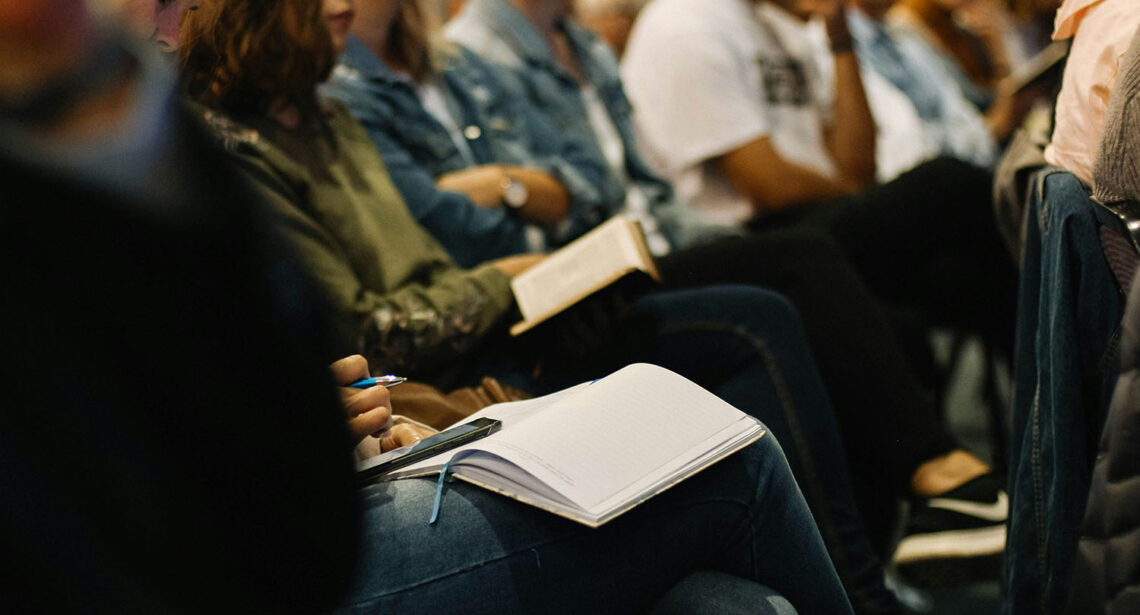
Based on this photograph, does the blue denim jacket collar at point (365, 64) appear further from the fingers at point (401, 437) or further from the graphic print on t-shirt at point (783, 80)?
the graphic print on t-shirt at point (783, 80)

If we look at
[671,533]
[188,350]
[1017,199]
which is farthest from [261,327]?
[1017,199]

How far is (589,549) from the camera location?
0.84 metres

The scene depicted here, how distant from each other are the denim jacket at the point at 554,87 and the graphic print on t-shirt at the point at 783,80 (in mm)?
347

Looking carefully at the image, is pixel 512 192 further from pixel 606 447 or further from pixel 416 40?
pixel 606 447

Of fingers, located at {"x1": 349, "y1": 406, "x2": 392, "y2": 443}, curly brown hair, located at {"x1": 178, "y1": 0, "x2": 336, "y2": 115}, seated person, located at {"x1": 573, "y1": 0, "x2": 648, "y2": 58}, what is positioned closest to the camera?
fingers, located at {"x1": 349, "y1": 406, "x2": 392, "y2": 443}

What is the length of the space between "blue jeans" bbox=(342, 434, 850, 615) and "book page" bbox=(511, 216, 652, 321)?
0.52m

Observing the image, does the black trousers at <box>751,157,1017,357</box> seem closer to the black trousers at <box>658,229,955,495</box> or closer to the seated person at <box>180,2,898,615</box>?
the black trousers at <box>658,229,955,495</box>

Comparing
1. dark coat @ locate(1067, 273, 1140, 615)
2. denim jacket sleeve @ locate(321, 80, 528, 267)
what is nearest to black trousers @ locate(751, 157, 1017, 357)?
denim jacket sleeve @ locate(321, 80, 528, 267)

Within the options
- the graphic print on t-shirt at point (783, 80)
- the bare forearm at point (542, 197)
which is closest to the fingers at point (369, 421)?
the bare forearm at point (542, 197)

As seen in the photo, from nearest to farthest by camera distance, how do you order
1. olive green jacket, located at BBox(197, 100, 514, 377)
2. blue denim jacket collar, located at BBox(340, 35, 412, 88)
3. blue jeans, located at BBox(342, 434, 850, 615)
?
blue jeans, located at BBox(342, 434, 850, 615)
olive green jacket, located at BBox(197, 100, 514, 377)
blue denim jacket collar, located at BBox(340, 35, 412, 88)

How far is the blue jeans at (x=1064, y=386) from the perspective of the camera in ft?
3.78

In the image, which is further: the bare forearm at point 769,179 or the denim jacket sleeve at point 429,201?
the bare forearm at point 769,179

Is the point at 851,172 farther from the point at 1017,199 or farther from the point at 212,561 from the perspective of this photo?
the point at 212,561

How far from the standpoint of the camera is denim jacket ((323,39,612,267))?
1.65 m
